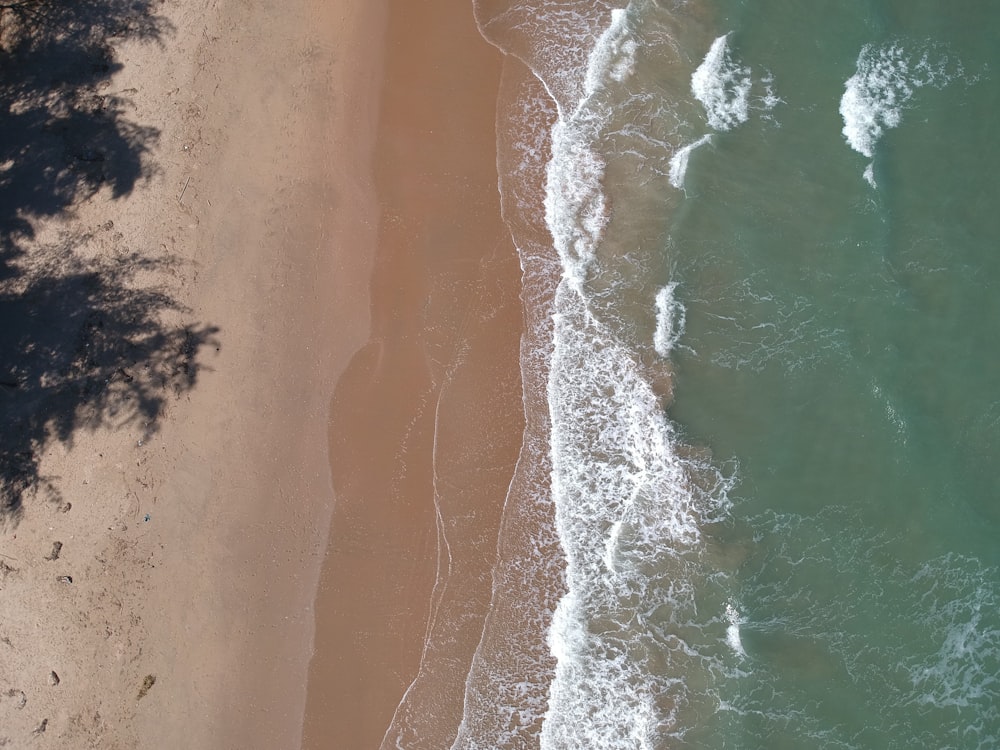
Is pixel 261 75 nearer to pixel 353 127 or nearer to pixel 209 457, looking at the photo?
pixel 353 127

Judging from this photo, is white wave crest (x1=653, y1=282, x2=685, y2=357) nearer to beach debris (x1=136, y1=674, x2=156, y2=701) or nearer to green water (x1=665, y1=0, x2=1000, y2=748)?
green water (x1=665, y1=0, x2=1000, y2=748)

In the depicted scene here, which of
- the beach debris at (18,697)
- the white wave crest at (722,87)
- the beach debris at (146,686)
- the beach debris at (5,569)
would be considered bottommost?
the beach debris at (18,697)

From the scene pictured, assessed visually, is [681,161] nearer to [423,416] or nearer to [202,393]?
[423,416]

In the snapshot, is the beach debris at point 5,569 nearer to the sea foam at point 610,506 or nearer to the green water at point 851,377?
the sea foam at point 610,506

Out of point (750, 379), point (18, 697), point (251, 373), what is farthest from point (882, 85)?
point (18, 697)

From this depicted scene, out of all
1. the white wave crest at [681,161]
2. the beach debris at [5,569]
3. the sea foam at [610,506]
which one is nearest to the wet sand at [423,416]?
the sea foam at [610,506]
